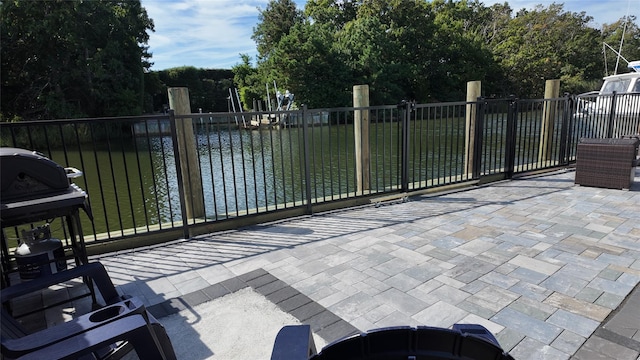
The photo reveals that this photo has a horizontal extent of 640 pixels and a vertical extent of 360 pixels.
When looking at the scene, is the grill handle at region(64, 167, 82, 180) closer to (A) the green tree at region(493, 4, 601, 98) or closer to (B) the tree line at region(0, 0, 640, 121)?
(B) the tree line at region(0, 0, 640, 121)

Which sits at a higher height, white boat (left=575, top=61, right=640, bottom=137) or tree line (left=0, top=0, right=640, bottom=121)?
tree line (left=0, top=0, right=640, bottom=121)

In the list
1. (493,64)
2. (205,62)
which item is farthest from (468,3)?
(205,62)

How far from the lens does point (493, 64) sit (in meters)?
28.7

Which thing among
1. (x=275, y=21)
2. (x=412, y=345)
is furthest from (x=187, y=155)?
(x=275, y=21)

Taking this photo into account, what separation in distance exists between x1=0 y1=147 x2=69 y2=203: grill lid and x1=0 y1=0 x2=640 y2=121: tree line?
10.2 meters

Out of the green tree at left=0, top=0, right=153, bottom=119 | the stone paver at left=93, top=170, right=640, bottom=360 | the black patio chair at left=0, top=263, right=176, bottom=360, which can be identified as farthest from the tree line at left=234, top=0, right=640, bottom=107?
the black patio chair at left=0, top=263, right=176, bottom=360

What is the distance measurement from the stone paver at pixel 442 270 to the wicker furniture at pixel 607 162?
57 centimetres

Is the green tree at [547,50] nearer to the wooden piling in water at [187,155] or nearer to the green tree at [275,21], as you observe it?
the green tree at [275,21]

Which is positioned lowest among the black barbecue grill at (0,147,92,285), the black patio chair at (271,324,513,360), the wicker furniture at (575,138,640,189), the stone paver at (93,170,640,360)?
the stone paver at (93,170,640,360)

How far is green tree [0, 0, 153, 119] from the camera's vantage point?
16156mm

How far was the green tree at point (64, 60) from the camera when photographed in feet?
53.0

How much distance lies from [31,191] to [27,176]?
8 cm

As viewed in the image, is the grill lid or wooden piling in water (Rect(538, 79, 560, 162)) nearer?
the grill lid

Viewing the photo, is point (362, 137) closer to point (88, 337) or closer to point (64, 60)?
point (88, 337)
